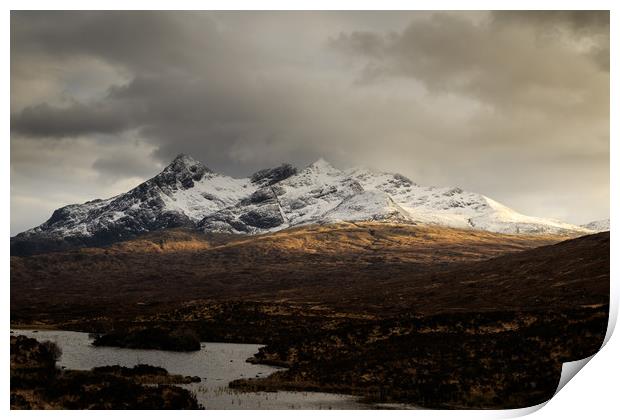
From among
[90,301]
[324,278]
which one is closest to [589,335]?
[90,301]

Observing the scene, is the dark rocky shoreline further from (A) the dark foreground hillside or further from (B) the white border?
(A) the dark foreground hillside

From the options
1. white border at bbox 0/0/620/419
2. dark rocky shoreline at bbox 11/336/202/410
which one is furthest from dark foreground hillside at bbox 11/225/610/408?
dark rocky shoreline at bbox 11/336/202/410

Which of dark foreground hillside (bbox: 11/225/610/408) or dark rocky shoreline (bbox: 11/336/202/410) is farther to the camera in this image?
dark foreground hillside (bbox: 11/225/610/408)

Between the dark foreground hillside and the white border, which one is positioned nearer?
the white border
